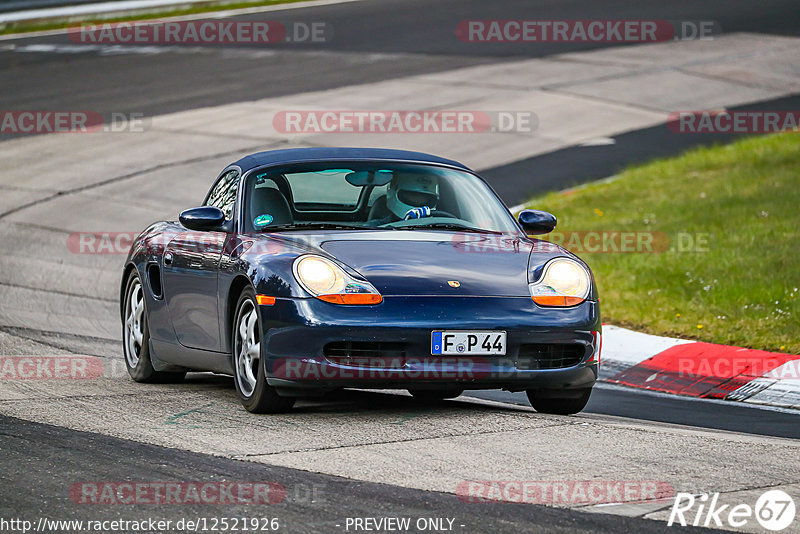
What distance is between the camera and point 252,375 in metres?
6.89

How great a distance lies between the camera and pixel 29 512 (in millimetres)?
4746

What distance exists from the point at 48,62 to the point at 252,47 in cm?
435

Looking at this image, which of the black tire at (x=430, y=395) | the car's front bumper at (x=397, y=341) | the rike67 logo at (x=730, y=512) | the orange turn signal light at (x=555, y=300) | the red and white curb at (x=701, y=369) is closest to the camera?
the rike67 logo at (x=730, y=512)

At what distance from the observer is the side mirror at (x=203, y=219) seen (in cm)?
742

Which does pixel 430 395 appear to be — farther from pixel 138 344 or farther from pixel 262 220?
pixel 138 344

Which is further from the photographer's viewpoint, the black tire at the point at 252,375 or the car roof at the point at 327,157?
the car roof at the point at 327,157

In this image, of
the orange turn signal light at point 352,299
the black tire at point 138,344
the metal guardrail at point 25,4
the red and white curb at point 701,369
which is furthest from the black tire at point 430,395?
the metal guardrail at point 25,4

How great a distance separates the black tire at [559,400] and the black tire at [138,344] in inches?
93.1

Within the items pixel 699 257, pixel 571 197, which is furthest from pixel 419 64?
pixel 699 257

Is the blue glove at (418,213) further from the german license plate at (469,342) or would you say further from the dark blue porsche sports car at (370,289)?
the german license plate at (469,342)

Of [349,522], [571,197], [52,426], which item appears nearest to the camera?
[349,522]

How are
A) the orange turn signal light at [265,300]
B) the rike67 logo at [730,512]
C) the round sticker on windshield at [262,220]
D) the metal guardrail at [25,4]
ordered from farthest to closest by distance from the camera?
the metal guardrail at [25,4] → the round sticker on windshield at [262,220] → the orange turn signal light at [265,300] → the rike67 logo at [730,512]

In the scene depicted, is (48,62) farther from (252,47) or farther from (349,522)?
(349,522)

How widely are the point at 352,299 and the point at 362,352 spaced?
260 mm
